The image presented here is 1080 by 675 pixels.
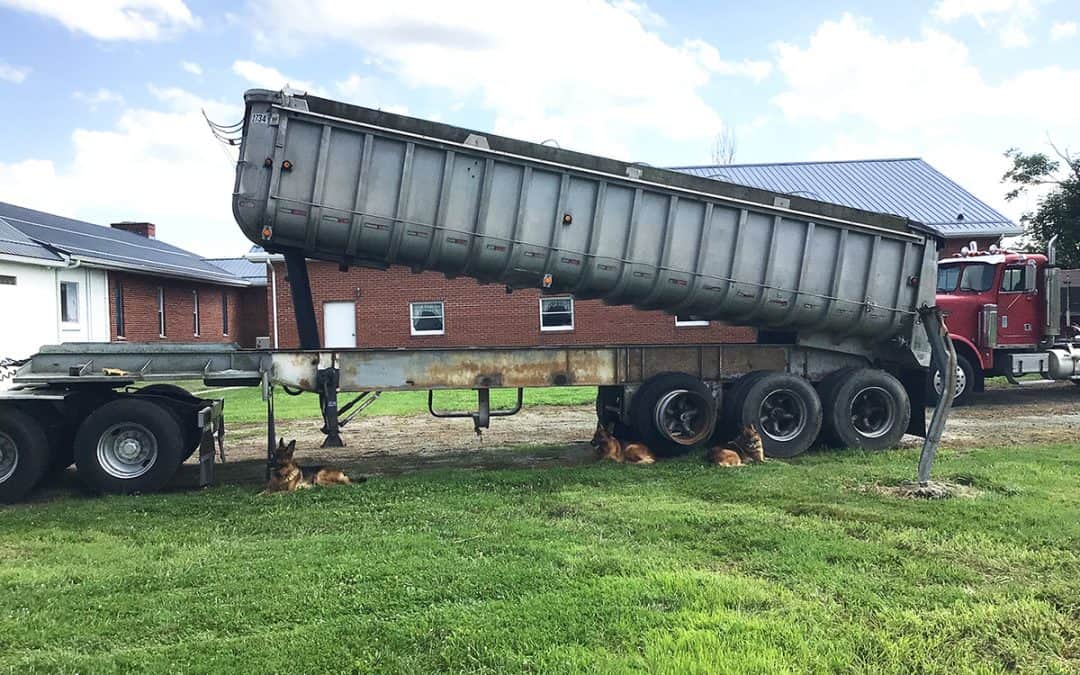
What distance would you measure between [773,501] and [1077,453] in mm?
4905

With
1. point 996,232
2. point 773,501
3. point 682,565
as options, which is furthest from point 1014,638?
point 996,232

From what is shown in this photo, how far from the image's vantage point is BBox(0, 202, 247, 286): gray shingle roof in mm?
22328

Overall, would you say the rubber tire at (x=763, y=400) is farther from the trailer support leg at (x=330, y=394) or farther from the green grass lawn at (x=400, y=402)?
the green grass lawn at (x=400, y=402)

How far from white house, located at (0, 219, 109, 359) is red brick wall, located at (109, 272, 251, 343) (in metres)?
0.96

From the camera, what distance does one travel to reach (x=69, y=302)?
22000 mm

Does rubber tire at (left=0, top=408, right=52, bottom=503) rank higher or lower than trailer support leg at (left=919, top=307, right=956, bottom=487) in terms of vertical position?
lower

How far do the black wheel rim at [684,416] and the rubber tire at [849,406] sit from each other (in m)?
1.74

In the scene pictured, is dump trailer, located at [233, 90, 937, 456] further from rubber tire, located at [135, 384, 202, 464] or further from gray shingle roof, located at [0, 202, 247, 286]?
gray shingle roof, located at [0, 202, 247, 286]

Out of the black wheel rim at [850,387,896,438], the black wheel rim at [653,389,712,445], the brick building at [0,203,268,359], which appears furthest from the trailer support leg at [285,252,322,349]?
the brick building at [0,203,268,359]

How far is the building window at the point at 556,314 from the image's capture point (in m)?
24.3

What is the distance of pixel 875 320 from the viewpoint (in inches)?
411

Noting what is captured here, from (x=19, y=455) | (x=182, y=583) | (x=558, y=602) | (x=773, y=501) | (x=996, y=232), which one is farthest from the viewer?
(x=996, y=232)

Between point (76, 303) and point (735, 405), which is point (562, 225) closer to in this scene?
point (735, 405)

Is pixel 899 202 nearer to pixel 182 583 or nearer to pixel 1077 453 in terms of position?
pixel 1077 453
